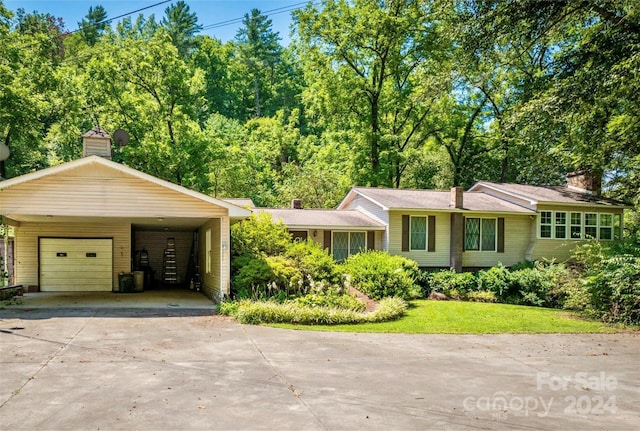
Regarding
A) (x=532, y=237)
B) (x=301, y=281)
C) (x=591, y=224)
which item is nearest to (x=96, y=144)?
(x=301, y=281)

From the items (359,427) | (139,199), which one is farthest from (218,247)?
(359,427)

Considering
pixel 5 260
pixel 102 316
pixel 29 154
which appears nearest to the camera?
pixel 102 316

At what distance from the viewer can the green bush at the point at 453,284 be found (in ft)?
62.1

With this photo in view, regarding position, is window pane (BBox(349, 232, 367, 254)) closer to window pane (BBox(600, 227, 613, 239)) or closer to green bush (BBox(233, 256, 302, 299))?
green bush (BBox(233, 256, 302, 299))

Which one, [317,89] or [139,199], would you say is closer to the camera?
[139,199]

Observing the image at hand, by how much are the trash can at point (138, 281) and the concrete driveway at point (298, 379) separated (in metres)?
7.14

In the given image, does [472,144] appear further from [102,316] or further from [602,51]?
[102,316]

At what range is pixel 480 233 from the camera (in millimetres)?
22391

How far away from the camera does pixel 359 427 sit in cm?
552

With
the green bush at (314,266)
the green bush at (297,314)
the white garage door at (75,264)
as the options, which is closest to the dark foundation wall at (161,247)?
the white garage door at (75,264)

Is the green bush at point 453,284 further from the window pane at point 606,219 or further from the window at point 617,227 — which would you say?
the window at point 617,227

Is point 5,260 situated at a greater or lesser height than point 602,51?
lesser

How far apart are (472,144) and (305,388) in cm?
3078

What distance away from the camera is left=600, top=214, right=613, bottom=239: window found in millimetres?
23641
